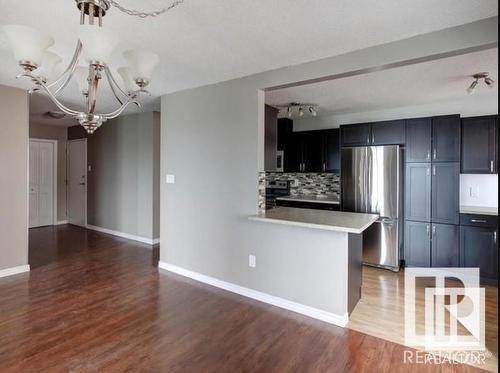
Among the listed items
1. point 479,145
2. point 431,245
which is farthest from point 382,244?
point 479,145

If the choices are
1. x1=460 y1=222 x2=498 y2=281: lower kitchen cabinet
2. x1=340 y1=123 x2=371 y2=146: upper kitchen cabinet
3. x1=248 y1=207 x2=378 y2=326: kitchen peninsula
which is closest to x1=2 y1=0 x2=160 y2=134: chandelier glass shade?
x1=248 y1=207 x2=378 y2=326: kitchen peninsula

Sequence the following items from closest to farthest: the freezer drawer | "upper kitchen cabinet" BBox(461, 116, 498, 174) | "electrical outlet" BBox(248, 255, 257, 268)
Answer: "electrical outlet" BBox(248, 255, 257, 268) < "upper kitchen cabinet" BBox(461, 116, 498, 174) < the freezer drawer

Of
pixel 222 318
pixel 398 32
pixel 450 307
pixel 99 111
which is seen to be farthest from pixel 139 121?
pixel 450 307

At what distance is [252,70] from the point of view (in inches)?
115

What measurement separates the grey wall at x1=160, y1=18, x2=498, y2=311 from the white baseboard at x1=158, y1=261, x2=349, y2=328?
5 cm

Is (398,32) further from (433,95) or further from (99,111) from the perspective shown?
(99,111)

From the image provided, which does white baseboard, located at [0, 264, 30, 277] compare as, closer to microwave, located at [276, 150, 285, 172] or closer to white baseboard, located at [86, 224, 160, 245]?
white baseboard, located at [86, 224, 160, 245]

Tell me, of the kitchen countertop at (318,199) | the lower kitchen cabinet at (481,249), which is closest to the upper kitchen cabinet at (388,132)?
the kitchen countertop at (318,199)

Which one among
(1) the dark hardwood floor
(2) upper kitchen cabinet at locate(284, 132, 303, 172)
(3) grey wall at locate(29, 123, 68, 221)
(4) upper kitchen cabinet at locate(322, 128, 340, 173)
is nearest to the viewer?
(1) the dark hardwood floor

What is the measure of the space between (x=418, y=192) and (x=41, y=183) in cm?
734

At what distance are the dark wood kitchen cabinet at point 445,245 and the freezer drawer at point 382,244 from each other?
44 cm

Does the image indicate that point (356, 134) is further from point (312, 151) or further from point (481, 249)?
point (481, 249)

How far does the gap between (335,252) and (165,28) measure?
224 centimetres

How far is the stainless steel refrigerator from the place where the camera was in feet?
12.6
